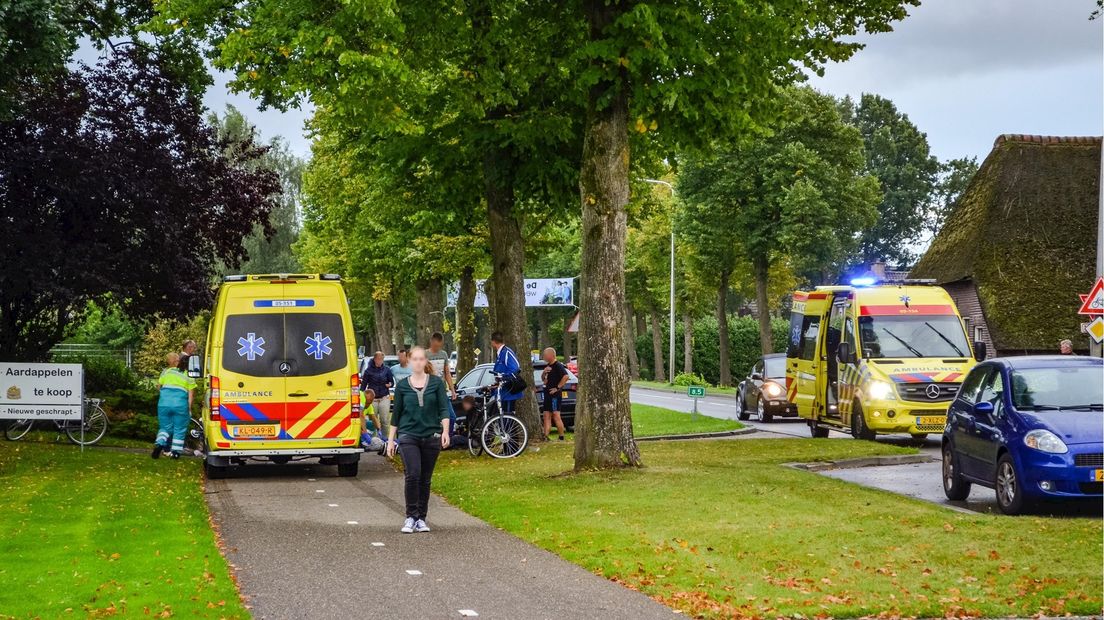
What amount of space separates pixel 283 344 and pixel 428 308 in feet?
101

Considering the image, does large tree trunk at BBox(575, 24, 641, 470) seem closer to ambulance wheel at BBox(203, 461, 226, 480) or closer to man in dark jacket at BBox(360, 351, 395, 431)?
ambulance wheel at BBox(203, 461, 226, 480)

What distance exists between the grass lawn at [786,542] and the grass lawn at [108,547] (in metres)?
3.01

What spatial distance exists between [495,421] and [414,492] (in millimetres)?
8754

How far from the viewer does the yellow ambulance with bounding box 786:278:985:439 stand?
2380cm

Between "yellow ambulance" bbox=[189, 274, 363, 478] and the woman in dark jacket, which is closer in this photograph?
the woman in dark jacket

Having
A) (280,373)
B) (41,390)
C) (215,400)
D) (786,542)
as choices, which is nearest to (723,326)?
(41,390)

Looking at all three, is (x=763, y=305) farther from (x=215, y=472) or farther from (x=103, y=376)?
(x=215, y=472)

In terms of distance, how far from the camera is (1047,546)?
11.8m

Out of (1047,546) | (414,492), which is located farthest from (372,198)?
(1047,546)

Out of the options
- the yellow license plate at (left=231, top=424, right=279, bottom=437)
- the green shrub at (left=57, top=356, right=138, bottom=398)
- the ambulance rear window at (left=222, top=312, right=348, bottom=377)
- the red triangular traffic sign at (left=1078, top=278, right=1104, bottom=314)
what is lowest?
the yellow license plate at (left=231, top=424, right=279, bottom=437)

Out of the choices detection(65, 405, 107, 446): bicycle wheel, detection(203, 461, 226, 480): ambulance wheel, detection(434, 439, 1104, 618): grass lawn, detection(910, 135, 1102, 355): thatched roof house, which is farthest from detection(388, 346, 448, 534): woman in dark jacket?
detection(910, 135, 1102, 355): thatched roof house

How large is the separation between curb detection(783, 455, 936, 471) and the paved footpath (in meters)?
6.19

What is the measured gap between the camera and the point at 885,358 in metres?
24.5

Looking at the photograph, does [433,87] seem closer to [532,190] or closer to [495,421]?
[532,190]
